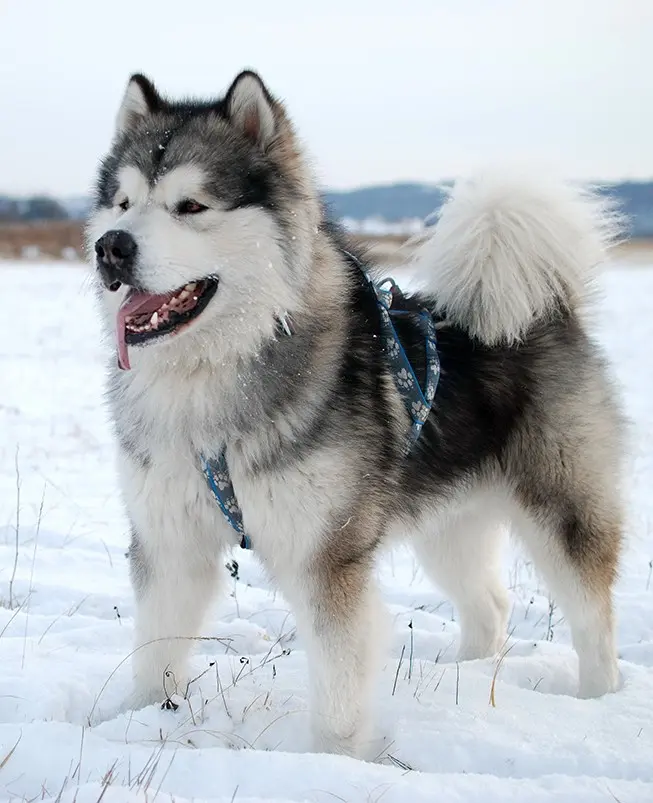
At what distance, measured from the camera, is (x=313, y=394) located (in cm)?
268

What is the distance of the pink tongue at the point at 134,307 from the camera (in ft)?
8.30

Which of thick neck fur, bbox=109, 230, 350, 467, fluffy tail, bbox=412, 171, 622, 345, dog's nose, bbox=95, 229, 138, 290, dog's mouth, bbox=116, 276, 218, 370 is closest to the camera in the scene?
dog's nose, bbox=95, 229, 138, 290

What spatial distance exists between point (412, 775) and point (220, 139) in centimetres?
204

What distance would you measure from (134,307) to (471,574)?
2.07m

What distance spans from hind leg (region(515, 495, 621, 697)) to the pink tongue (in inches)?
65.7

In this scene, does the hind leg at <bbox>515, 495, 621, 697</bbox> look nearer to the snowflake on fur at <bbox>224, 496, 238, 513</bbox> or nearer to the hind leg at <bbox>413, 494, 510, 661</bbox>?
the hind leg at <bbox>413, 494, 510, 661</bbox>

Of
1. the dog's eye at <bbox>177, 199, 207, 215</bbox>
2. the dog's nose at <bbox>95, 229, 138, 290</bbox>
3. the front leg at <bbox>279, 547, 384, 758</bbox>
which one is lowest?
the front leg at <bbox>279, 547, 384, 758</bbox>

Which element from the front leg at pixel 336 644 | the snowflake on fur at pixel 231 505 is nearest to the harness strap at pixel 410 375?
the front leg at pixel 336 644

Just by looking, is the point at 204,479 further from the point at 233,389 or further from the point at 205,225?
the point at 205,225

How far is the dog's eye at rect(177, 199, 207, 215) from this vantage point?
258 cm

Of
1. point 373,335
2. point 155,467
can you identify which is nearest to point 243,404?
point 155,467

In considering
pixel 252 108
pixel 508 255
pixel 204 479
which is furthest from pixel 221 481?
pixel 508 255

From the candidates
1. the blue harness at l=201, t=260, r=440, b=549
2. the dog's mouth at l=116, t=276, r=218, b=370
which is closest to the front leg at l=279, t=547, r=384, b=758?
the blue harness at l=201, t=260, r=440, b=549

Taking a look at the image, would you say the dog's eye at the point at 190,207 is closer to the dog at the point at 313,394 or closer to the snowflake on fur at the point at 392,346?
the dog at the point at 313,394
